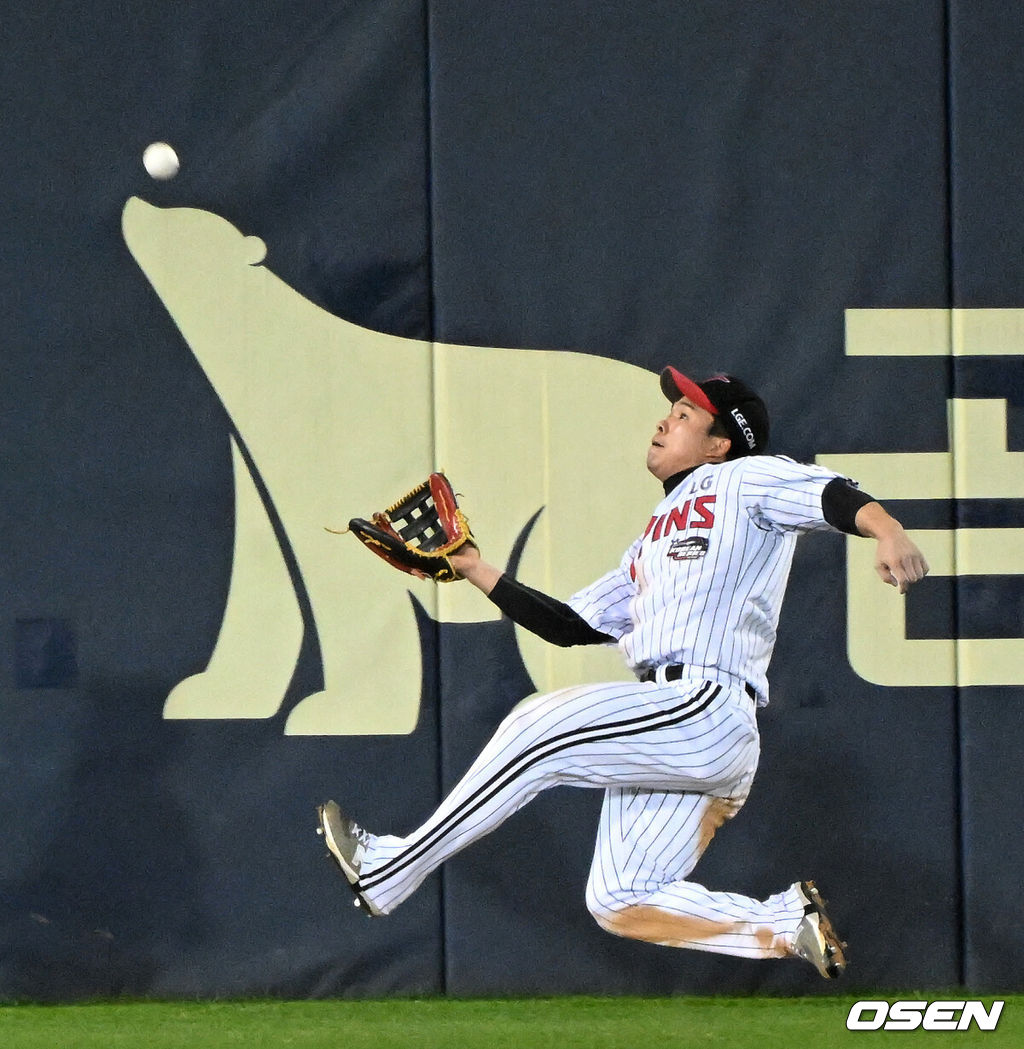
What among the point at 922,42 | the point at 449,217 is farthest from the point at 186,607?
the point at 922,42

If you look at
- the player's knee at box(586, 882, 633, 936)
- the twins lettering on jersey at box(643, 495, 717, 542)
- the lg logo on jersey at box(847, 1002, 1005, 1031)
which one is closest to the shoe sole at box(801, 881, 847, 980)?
the player's knee at box(586, 882, 633, 936)

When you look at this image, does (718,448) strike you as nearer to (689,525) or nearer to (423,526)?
(689,525)

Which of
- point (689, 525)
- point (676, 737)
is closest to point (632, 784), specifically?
point (676, 737)

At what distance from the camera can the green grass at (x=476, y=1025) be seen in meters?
3.73

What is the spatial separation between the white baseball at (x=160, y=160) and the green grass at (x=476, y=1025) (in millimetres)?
2292

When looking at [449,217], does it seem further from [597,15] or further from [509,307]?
[597,15]

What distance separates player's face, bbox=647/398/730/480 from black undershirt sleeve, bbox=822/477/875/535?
1.63 ft

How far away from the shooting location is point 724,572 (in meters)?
3.42

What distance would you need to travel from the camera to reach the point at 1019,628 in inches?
171

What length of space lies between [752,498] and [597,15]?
1.70m

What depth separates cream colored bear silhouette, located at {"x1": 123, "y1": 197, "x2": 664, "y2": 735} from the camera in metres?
4.30

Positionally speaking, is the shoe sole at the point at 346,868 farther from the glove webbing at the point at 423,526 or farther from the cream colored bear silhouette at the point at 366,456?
the cream colored bear silhouette at the point at 366,456

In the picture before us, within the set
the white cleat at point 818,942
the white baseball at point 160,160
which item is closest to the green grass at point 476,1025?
the white cleat at point 818,942

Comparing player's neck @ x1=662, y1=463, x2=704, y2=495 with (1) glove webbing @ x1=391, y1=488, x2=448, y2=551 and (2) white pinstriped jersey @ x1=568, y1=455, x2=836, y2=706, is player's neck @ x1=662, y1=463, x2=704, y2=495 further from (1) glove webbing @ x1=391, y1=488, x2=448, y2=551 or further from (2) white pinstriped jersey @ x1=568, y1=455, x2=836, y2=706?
(1) glove webbing @ x1=391, y1=488, x2=448, y2=551
